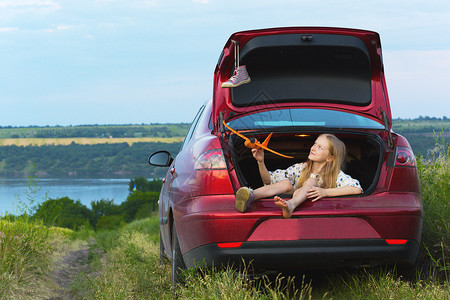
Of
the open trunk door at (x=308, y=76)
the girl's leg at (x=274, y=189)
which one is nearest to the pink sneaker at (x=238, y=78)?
the open trunk door at (x=308, y=76)

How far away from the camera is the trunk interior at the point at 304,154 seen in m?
4.53

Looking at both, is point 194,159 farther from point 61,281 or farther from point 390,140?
point 61,281

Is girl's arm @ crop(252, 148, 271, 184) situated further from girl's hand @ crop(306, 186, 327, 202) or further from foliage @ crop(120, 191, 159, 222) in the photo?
foliage @ crop(120, 191, 159, 222)

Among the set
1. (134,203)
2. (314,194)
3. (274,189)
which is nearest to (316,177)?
(274,189)

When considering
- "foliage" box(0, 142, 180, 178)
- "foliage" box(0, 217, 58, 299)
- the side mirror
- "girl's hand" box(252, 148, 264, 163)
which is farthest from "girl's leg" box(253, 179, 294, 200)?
"foliage" box(0, 142, 180, 178)

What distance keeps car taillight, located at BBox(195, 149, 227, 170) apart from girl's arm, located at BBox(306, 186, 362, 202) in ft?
2.03

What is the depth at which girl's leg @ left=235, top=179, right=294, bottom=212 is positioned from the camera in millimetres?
3709

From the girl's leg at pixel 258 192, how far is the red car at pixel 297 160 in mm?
68

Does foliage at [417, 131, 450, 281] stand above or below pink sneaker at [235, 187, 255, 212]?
below

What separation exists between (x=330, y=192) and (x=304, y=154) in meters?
1.34

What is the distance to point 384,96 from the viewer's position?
4707 millimetres

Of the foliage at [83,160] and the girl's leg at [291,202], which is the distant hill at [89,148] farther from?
the girl's leg at [291,202]

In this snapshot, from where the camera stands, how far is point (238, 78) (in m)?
4.43

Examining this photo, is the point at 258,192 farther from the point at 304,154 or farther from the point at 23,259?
the point at 23,259
